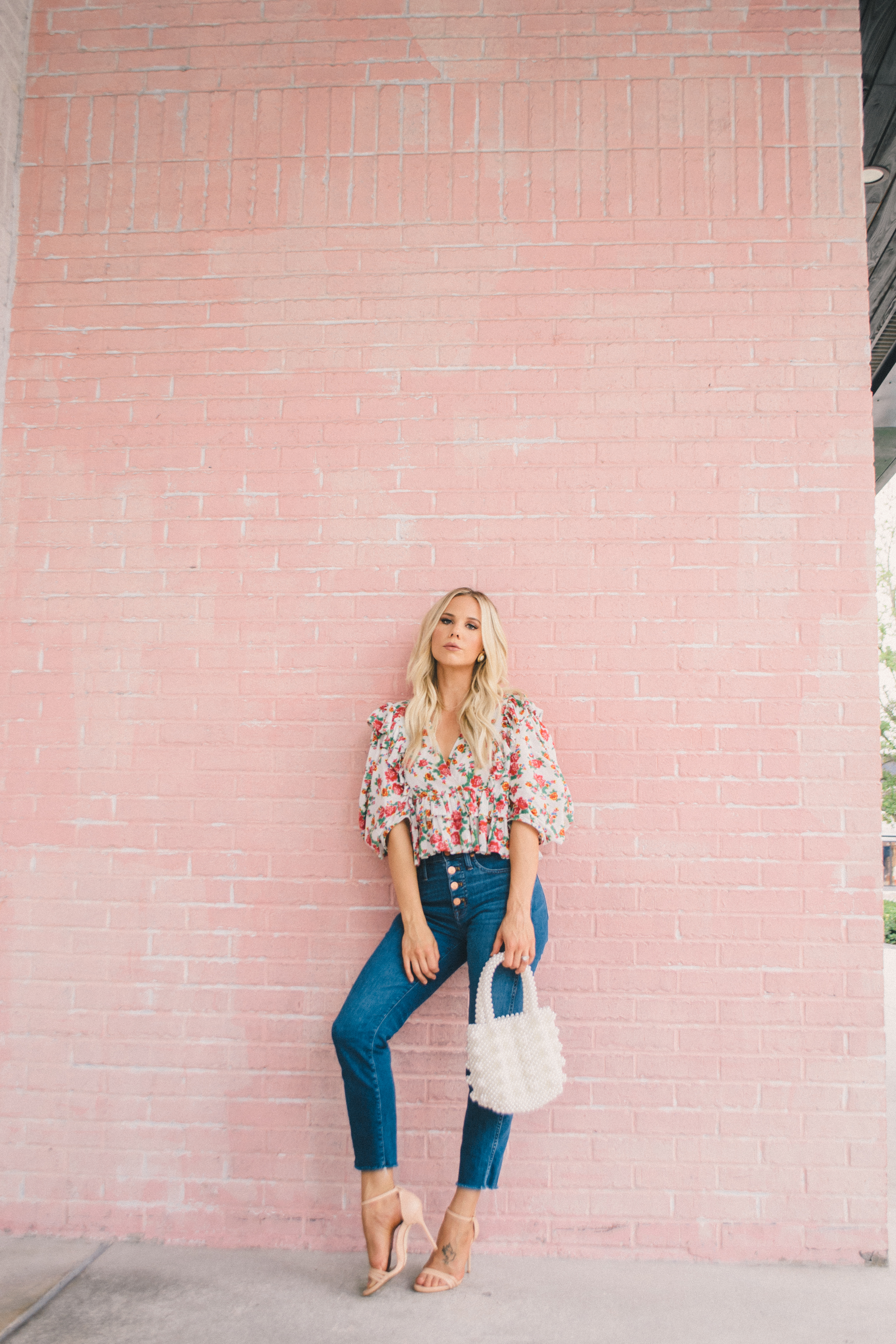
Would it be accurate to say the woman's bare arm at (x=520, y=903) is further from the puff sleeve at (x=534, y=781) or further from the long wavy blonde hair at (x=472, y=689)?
the long wavy blonde hair at (x=472, y=689)

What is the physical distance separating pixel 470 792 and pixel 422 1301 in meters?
1.30

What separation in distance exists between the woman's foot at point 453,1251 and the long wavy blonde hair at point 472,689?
118cm

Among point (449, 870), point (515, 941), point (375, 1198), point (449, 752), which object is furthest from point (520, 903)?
point (375, 1198)

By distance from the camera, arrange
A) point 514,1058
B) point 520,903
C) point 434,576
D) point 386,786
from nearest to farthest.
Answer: point 514,1058
point 520,903
point 386,786
point 434,576

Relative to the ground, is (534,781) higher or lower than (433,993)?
higher

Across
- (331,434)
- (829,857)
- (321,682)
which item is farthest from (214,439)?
(829,857)

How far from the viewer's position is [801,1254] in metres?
2.57

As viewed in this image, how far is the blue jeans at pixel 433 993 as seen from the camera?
93.0 inches

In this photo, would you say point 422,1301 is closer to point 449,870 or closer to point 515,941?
point 515,941

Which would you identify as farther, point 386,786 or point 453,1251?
point 386,786

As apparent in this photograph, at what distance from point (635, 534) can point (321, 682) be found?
1.09 m

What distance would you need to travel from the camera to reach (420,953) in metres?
2.42

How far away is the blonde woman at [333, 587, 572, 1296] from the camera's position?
236cm

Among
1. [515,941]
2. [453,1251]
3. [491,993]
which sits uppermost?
[515,941]
